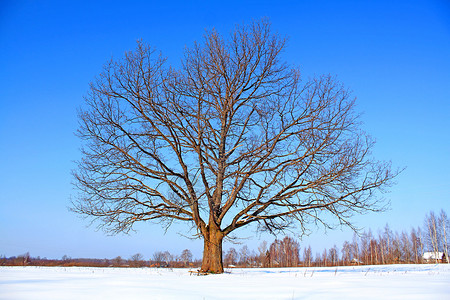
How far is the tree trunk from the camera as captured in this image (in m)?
10.8

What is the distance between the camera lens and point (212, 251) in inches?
434

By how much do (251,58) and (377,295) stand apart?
10.4m

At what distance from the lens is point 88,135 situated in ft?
39.0

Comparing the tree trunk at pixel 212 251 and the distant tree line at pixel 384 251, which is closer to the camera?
the tree trunk at pixel 212 251

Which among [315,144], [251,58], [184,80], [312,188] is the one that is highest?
[251,58]

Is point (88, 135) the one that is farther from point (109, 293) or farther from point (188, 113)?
point (109, 293)

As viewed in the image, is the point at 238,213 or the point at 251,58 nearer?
the point at 238,213

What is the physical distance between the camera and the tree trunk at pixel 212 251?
10.8 metres

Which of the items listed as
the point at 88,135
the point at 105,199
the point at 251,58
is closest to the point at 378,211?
the point at 251,58

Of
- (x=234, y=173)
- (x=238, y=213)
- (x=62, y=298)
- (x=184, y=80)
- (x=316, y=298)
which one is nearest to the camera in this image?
(x=62, y=298)

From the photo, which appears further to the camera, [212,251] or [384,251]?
[384,251]

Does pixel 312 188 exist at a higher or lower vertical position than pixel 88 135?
lower

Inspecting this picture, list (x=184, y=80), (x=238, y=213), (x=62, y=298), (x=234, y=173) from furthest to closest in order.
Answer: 1. (x=184, y=80)
2. (x=238, y=213)
3. (x=234, y=173)
4. (x=62, y=298)

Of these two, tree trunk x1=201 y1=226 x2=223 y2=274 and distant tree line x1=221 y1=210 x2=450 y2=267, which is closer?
tree trunk x1=201 y1=226 x2=223 y2=274
